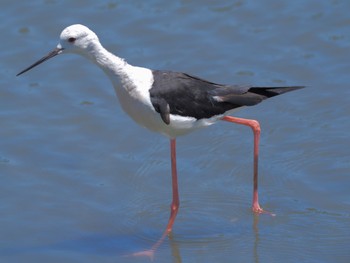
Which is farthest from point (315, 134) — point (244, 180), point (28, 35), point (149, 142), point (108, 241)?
point (28, 35)

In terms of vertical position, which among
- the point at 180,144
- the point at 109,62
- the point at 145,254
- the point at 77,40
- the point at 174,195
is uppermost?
the point at 77,40

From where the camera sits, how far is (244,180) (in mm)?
8312

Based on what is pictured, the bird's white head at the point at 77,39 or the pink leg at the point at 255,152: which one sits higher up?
the bird's white head at the point at 77,39

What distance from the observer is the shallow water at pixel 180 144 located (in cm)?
755

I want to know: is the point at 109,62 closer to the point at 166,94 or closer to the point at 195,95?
the point at 166,94

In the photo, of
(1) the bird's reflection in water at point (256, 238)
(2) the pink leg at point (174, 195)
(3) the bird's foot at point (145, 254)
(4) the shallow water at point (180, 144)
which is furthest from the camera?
(2) the pink leg at point (174, 195)

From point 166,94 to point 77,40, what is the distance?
2.67ft

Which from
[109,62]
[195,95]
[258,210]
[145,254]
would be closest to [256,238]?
[258,210]

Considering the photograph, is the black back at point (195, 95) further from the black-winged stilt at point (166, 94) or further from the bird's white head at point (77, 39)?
the bird's white head at point (77, 39)

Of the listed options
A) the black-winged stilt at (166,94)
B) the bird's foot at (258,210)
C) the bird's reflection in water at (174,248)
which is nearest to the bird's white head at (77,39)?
the black-winged stilt at (166,94)

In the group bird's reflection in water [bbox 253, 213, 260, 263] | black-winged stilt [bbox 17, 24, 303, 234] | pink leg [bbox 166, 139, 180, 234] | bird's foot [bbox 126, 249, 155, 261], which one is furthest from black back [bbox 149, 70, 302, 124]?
bird's foot [bbox 126, 249, 155, 261]

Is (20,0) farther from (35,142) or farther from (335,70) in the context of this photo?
(335,70)

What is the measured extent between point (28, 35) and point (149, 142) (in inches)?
95.5

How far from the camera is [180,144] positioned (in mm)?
8898
